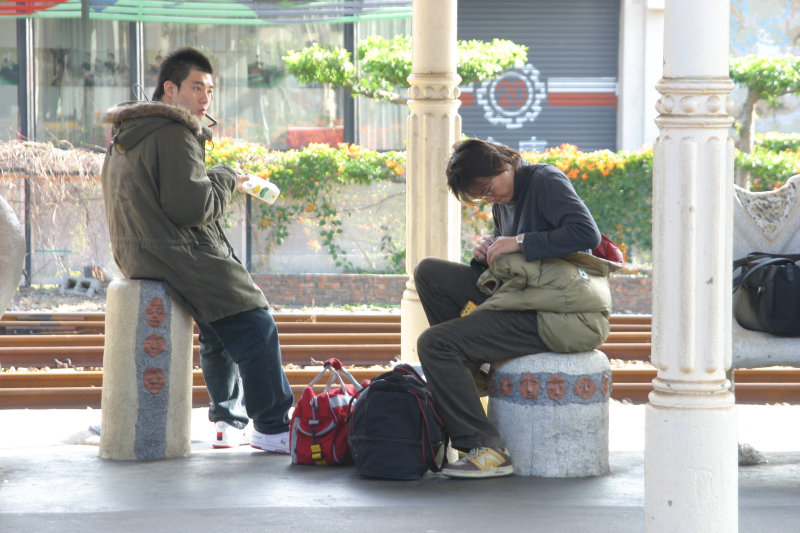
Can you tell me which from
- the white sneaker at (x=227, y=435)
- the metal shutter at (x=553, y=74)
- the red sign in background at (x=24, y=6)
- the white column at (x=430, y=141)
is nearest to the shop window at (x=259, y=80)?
the red sign in background at (x=24, y=6)

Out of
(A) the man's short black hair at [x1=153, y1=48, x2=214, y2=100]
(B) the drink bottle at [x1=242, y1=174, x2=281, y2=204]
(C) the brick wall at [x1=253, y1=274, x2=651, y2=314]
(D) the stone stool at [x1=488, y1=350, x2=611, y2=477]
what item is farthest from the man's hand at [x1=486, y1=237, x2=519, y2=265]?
(C) the brick wall at [x1=253, y1=274, x2=651, y2=314]

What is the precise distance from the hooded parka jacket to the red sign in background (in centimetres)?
1330

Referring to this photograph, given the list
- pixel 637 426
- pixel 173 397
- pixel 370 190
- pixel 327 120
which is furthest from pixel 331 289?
pixel 173 397

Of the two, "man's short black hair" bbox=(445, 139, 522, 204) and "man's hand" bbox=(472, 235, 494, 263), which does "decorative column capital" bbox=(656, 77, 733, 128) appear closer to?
"man's short black hair" bbox=(445, 139, 522, 204)

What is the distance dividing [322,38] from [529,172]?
13.6 metres

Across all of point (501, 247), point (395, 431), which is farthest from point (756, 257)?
point (395, 431)

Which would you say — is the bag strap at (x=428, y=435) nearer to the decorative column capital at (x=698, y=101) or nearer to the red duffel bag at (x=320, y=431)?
the red duffel bag at (x=320, y=431)

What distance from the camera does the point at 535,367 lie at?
473cm

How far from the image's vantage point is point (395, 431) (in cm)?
464

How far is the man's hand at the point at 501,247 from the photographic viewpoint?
4.78m

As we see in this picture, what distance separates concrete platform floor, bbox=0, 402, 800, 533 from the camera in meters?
3.98

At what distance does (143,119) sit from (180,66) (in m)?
0.33

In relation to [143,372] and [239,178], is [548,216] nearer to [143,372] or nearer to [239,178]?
[239,178]

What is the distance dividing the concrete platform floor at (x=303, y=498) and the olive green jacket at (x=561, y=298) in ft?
1.97
